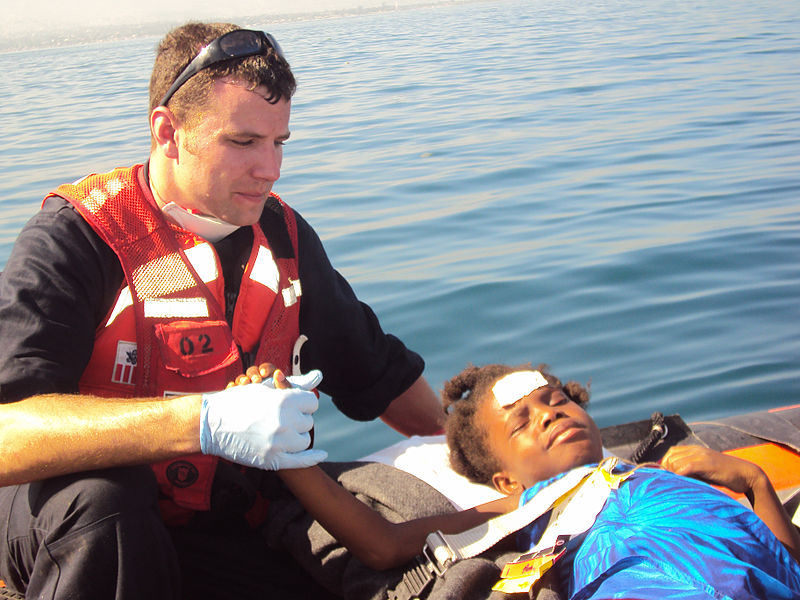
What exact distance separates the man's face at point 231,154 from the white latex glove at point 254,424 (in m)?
0.70

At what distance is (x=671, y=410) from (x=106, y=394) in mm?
2914

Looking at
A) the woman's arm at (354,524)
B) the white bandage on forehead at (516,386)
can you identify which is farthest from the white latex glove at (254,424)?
the white bandage on forehead at (516,386)

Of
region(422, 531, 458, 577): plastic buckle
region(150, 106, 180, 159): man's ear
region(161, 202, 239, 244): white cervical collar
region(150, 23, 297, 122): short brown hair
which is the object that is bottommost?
region(422, 531, 458, 577): plastic buckle

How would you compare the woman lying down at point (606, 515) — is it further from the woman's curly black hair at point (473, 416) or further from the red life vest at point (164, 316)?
the red life vest at point (164, 316)

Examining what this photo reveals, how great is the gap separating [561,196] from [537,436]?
5.02m

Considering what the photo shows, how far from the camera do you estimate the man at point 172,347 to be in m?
2.14

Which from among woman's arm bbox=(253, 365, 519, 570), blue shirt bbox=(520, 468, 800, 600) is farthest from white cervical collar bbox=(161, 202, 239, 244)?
blue shirt bbox=(520, 468, 800, 600)

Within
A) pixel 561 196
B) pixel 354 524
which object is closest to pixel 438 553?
pixel 354 524

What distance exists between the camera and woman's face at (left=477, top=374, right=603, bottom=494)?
9.33 feet

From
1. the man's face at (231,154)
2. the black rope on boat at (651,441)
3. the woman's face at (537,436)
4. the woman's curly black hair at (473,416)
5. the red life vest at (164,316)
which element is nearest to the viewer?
the red life vest at (164,316)

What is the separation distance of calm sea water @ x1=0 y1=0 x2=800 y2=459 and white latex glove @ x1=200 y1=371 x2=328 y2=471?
2.04m

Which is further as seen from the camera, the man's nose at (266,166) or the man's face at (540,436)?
the man's face at (540,436)

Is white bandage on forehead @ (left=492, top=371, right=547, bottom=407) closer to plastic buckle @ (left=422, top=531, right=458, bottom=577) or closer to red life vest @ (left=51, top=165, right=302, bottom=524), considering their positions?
plastic buckle @ (left=422, top=531, right=458, bottom=577)

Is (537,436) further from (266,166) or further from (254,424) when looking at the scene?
(266,166)
